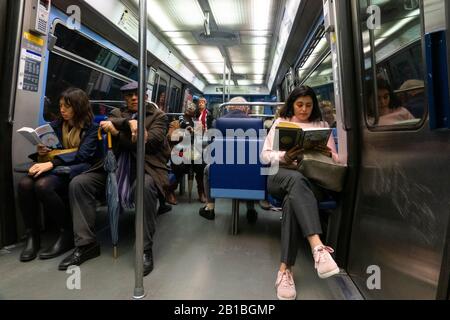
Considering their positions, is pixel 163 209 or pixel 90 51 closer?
pixel 163 209

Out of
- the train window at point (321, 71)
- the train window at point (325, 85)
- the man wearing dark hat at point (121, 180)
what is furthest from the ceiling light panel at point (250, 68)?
the man wearing dark hat at point (121, 180)

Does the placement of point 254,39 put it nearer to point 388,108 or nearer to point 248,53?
point 248,53

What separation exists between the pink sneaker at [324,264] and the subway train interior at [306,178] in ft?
0.10

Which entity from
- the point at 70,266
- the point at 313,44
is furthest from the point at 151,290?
the point at 313,44

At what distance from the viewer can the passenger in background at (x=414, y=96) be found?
1242 mm

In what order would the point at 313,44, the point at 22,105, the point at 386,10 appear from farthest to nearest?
1. the point at 313,44
2. the point at 22,105
3. the point at 386,10

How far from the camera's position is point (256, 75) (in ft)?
37.7

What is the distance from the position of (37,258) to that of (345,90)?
8.58ft

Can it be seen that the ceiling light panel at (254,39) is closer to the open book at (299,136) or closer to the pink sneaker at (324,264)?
the open book at (299,136)

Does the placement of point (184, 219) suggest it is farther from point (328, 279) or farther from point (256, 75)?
point (256, 75)

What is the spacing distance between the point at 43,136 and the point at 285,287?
87.0 inches

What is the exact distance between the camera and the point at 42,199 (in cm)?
222

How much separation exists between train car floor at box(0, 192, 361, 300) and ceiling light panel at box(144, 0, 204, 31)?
3909mm

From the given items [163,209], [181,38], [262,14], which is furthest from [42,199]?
[181,38]
